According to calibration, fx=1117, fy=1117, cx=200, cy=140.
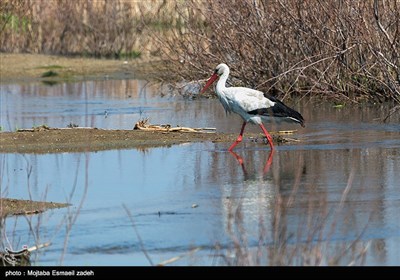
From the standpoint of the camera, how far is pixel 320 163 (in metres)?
12.9

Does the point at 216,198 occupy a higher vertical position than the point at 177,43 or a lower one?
lower

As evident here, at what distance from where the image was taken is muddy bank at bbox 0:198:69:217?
10.4m

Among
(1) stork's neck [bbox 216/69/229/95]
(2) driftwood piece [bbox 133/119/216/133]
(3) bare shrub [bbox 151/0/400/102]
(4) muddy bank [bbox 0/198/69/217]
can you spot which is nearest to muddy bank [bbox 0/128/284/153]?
(2) driftwood piece [bbox 133/119/216/133]

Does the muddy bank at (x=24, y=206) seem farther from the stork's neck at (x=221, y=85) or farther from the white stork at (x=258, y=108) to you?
the stork's neck at (x=221, y=85)

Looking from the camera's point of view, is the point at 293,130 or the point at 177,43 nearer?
the point at 293,130

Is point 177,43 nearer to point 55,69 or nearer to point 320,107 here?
point 320,107

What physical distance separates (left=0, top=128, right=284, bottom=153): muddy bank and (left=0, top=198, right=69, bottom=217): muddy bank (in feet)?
12.4

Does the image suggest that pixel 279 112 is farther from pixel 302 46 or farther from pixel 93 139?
pixel 302 46

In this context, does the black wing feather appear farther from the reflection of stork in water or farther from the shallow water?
the reflection of stork in water

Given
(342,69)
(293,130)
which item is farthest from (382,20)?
(293,130)

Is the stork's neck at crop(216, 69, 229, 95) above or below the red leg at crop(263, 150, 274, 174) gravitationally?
above

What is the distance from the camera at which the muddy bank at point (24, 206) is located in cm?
1041

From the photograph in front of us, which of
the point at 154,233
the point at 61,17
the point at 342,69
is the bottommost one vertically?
the point at 154,233

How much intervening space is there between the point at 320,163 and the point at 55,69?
19556mm
